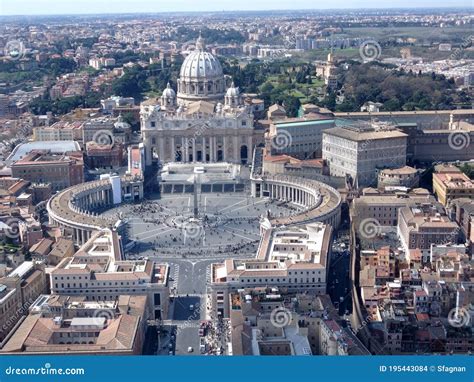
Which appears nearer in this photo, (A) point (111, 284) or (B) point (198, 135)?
(A) point (111, 284)

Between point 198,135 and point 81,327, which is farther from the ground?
point 81,327

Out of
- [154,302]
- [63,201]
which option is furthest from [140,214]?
[154,302]

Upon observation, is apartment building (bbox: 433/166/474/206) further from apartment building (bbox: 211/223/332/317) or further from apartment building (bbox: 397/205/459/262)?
apartment building (bbox: 211/223/332/317)

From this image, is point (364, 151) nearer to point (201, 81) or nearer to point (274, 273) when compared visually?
point (201, 81)

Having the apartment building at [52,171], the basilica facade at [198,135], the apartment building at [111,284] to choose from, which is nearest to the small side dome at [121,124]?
the basilica facade at [198,135]

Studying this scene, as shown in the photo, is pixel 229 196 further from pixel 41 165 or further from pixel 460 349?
pixel 460 349

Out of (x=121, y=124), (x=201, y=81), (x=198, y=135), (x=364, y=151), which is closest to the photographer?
(x=364, y=151)

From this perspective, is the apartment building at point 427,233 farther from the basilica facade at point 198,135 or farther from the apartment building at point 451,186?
the basilica facade at point 198,135

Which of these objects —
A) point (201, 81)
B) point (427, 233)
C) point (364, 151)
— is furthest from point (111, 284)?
point (201, 81)
